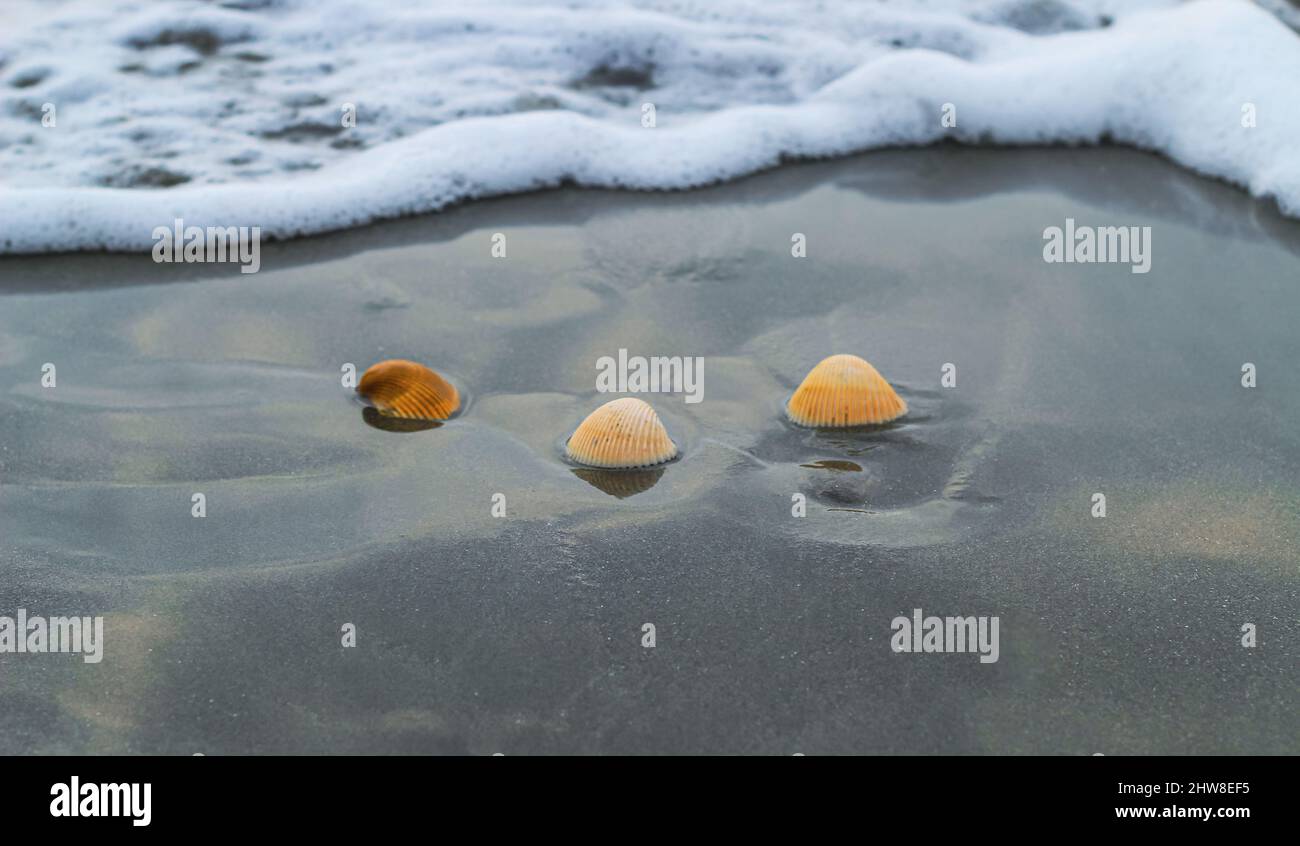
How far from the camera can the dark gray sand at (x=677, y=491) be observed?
245 cm

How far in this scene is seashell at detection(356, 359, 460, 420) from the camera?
11.7ft

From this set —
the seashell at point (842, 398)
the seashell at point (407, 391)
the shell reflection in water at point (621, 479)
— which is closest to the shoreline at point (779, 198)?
the seashell at point (407, 391)

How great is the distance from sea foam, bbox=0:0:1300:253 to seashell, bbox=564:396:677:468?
6.50ft

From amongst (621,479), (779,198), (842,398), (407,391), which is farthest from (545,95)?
(621,479)

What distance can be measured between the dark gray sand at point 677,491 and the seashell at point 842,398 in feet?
0.27

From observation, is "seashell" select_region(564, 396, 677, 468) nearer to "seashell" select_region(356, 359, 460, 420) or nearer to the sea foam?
"seashell" select_region(356, 359, 460, 420)

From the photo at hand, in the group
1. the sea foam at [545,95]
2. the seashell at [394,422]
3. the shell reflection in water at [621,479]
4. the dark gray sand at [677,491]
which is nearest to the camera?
the dark gray sand at [677,491]

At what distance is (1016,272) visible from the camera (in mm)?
4426

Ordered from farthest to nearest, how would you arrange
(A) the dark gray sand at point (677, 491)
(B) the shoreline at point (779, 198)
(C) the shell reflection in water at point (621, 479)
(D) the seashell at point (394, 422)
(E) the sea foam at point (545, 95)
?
(E) the sea foam at point (545, 95) < (B) the shoreline at point (779, 198) < (D) the seashell at point (394, 422) < (C) the shell reflection in water at point (621, 479) < (A) the dark gray sand at point (677, 491)

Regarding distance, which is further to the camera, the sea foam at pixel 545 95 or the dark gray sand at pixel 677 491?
the sea foam at pixel 545 95

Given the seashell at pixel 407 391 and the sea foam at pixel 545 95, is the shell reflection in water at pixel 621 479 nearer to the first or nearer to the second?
the seashell at pixel 407 391

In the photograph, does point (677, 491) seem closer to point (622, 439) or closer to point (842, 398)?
point (622, 439)
